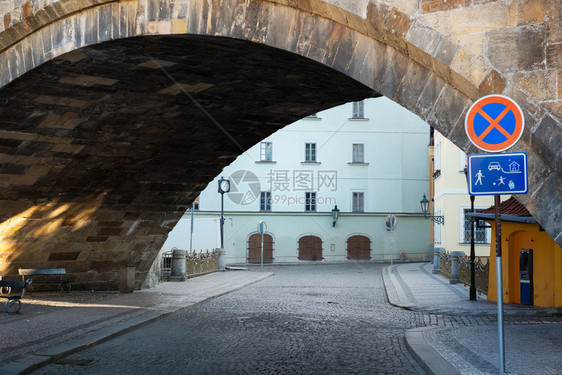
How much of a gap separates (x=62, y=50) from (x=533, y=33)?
6.11 meters

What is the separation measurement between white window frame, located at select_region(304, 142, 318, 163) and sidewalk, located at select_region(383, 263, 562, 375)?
1170 inches

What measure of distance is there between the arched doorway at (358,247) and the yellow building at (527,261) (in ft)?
101

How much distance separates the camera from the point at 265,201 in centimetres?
4797

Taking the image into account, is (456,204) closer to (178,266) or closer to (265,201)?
(178,266)

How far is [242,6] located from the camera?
7707mm

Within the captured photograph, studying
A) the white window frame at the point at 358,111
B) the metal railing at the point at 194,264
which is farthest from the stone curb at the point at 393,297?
the white window frame at the point at 358,111

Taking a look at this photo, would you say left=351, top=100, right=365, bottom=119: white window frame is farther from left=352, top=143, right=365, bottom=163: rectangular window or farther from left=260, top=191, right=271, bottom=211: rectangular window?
left=260, top=191, right=271, bottom=211: rectangular window

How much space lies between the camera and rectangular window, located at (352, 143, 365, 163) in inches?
1926

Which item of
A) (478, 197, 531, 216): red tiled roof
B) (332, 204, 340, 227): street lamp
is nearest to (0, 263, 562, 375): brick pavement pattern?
→ (478, 197, 531, 216): red tiled roof

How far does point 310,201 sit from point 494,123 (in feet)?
139

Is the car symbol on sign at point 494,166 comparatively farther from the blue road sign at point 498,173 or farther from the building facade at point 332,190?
the building facade at point 332,190

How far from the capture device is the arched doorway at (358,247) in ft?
159

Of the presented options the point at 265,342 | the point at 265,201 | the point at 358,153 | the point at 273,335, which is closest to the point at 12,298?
the point at 273,335

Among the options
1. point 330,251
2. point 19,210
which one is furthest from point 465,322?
point 330,251
